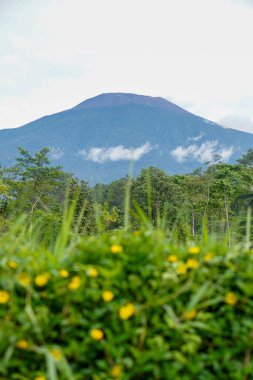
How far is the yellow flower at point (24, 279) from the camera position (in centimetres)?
172

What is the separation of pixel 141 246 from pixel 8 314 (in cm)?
56

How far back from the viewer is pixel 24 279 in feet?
5.74

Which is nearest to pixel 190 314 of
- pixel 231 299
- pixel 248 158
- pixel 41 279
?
pixel 231 299

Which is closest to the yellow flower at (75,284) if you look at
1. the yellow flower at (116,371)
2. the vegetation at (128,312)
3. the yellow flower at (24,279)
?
the vegetation at (128,312)

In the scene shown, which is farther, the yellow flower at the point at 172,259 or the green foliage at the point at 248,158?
the green foliage at the point at 248,158

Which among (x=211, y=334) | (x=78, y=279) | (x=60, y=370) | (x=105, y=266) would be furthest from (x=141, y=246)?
(x=60, y=370)

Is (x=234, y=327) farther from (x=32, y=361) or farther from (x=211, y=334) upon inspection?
(x=32, y=361)

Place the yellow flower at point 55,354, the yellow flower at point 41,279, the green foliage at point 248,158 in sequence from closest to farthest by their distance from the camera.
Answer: the yellow flower at point 55,354 → the yellow flower at point 41,279 → the green foliage at point 248,158

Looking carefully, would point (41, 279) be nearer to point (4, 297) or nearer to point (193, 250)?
point (4, 297)

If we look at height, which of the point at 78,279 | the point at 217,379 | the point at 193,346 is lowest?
the point at 217,379

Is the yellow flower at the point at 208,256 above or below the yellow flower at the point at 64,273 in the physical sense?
above

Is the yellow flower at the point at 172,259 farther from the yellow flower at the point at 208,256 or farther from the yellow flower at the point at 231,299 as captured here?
the yellow flower at the point at 231,299

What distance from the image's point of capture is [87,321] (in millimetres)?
1688

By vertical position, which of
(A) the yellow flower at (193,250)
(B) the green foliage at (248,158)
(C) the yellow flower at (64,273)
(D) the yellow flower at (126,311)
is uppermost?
(B) the green foliage at (248,158)
